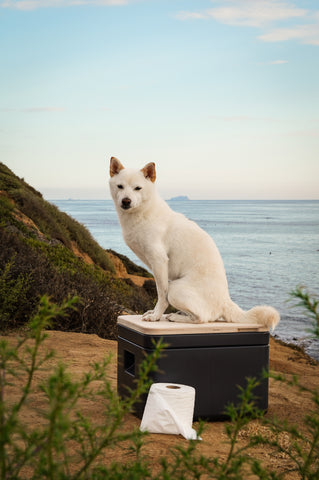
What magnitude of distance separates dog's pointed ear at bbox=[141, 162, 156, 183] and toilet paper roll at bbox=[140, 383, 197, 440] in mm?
1706

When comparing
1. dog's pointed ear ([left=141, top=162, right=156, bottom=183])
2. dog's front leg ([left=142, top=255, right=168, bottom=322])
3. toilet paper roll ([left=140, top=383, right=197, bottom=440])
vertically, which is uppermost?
dog's pointed ear ([left=141, top=162, right=156, bottom=183])

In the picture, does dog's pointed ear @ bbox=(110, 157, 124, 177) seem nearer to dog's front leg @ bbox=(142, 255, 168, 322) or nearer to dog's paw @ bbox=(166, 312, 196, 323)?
dog's front leg @ bbox=(142, 255, 168, 322)

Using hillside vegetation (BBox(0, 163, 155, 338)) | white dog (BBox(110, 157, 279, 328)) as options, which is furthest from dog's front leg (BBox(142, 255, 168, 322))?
hillside vegetation (BBox(0, 163, 155, 338))

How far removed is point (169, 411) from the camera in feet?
12.7

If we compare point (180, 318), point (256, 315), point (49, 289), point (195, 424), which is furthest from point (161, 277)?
point (49, 289)

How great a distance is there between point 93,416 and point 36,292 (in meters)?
3.46

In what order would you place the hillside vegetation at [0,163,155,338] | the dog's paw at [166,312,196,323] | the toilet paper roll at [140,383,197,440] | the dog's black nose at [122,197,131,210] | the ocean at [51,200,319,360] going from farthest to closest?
the ocean at [51,200,319,360]
the hillside vegetation at [0,163,155,338]
the dog's paw at [166,312,196,323]
the dog's black nose at [122,197,131,210]
the toilet paper roll at [140,383,197,440]

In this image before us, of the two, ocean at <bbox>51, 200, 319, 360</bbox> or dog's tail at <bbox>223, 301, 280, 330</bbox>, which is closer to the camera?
dog's tail at <bbox>223, 301, 280, 330</bbox>

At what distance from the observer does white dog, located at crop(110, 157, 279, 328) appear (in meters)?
4.43

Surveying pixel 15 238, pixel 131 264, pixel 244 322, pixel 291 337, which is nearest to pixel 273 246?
pixel 131 264

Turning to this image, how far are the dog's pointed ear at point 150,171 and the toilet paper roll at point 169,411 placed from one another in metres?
1.71

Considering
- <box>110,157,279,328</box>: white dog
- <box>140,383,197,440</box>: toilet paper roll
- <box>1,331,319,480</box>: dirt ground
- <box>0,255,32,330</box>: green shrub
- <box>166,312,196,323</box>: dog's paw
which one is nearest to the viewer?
<box>1,331,319,480</box>: dirt ground

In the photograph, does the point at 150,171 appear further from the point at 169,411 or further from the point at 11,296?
the point at 11,296

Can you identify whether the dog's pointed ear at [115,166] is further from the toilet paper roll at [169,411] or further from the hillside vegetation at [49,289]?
the hillside vegetation at [49,289]
